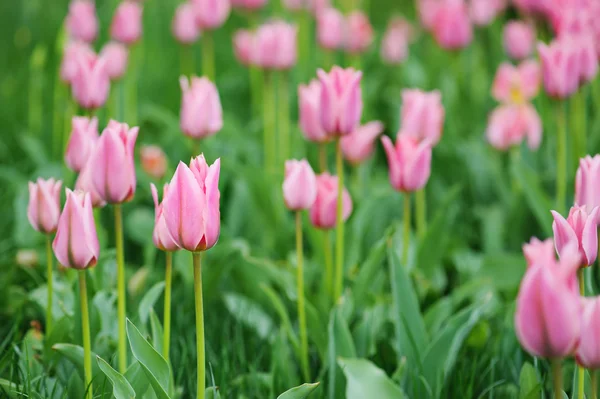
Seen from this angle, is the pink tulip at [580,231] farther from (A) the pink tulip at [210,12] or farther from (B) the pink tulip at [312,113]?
(A) the pink tulip at [210,12]

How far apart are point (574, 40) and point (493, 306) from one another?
887 mm

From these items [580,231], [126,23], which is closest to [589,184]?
[580,231]

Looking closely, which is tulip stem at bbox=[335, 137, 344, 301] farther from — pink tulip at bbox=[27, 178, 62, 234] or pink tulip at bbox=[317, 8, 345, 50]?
pink tulip at bbox=[317, 8, 345, 50]

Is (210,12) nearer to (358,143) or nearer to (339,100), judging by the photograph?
(358,143)

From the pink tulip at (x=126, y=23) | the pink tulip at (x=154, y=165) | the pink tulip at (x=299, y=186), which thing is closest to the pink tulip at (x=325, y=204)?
the pink tulip at (x=299, y=186)

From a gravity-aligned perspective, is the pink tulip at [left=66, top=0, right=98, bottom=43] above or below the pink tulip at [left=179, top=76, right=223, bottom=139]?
above

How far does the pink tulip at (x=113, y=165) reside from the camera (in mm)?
1497

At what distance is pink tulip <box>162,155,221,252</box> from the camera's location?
4.15 feet

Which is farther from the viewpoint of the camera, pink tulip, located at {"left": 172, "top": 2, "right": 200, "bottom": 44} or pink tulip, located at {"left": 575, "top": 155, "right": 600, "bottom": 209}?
pink tulip, located at {"left": 172, "top": 2, "right": 200, "bottom": 44}

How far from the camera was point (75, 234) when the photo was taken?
1418 mm

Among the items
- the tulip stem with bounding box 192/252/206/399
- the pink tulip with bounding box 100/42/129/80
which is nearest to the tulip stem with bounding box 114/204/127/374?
the tulip stem with bounding box 192/252/206/399

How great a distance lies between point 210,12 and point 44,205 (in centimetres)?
169

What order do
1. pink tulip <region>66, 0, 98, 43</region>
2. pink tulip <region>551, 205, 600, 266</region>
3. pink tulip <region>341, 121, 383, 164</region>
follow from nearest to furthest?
1. pink tulip <region>551, 205, 600, 266</region>
2. pink tulip <region>341, 121, 383, 164</region>
3. pink tulip <region>66, 0, 98, 43</region>

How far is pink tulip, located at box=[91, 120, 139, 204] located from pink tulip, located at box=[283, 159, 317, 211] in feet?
1.34
